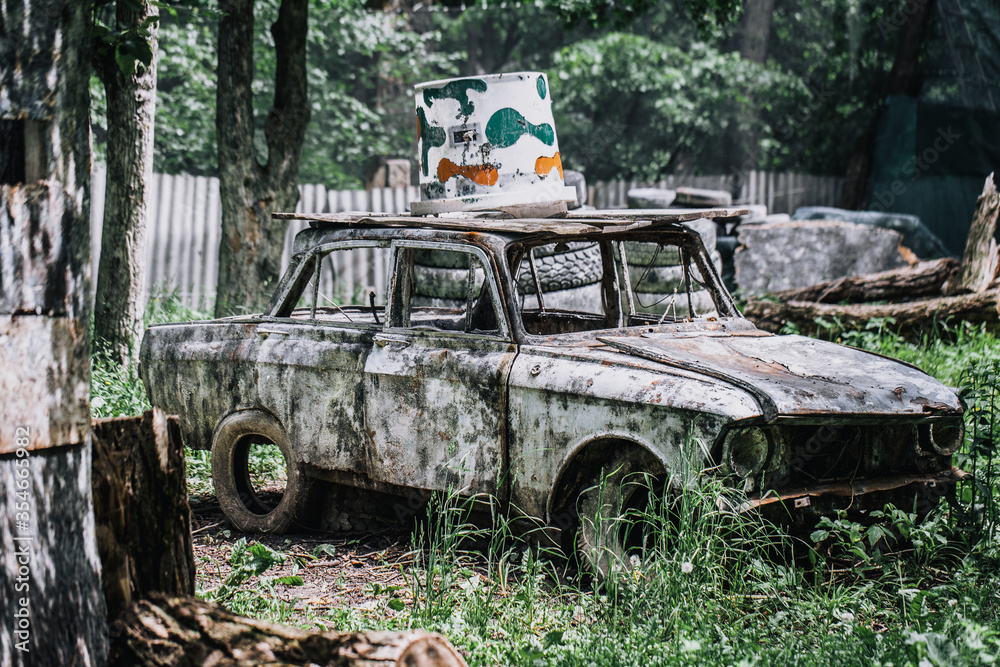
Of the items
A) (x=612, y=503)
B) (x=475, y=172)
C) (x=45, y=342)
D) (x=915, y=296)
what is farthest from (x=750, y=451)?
(x=915, y=296)

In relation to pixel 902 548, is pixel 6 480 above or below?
above

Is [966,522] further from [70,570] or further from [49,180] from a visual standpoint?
[49,180]

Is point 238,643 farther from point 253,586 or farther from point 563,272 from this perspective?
point 563,272

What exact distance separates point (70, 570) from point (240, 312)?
518 centimetres

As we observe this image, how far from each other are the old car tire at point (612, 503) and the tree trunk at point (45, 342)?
195 cm

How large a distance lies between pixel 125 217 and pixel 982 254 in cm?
763

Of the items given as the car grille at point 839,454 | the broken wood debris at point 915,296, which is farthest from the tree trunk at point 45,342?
the broken wood debris at point 915,296

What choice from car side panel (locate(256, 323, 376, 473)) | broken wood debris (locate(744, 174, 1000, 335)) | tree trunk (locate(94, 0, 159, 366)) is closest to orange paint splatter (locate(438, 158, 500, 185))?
car side panel (locate(256, 323, 376, 473))

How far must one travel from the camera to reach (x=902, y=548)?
420 cm

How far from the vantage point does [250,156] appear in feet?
25.4

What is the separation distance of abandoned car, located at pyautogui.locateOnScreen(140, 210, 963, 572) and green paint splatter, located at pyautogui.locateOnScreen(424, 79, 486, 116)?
2.72ft

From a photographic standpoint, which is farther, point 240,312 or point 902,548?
point 240,312

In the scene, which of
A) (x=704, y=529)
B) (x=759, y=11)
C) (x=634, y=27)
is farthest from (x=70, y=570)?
(x=634, y=27)

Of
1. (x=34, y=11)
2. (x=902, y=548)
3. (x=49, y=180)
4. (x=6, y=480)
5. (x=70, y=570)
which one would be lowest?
(x=902, y=548)
